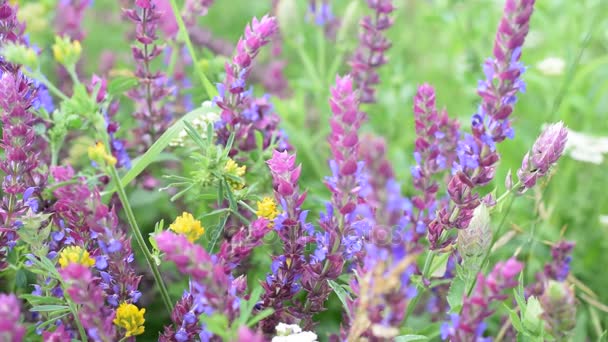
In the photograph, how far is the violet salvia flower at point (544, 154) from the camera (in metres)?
1.82

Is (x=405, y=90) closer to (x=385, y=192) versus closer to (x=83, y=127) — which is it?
(x=83, y=127)

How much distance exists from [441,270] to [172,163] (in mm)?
1599

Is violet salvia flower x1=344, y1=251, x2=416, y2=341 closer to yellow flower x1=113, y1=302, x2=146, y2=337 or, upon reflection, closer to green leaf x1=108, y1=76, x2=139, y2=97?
yellow flower x1=113, y1=302, x2=146, y2=337

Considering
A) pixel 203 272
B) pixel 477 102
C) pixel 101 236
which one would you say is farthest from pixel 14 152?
pixel 477 102

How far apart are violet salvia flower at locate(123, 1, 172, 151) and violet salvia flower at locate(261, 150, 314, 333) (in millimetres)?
690

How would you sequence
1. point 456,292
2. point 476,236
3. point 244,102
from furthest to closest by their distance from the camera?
point 244,102, point 456,292, point 476,236

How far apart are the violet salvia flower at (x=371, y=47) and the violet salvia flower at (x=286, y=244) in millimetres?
1085

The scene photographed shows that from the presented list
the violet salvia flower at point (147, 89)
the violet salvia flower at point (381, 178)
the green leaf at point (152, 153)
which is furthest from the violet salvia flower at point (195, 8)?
the violet salvia flower at point (381, 178)

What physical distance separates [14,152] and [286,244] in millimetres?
768

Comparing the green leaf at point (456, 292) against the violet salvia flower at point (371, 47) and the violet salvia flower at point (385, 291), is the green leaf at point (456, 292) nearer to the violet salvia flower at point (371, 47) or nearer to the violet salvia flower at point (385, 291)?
the violet salvia flower at point (385, 291)

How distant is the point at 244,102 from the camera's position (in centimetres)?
212

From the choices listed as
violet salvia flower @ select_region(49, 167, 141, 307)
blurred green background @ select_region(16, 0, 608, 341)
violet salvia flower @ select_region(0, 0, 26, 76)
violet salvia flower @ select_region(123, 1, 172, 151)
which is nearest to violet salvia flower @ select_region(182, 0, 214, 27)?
blurred green background @ select_region(16, 0, 608, 341)

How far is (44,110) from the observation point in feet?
7.37

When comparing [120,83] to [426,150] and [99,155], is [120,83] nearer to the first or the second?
[99,155]
